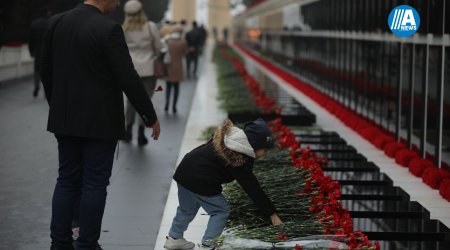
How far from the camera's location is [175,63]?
17891mm

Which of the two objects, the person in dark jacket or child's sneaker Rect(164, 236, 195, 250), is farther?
child's sneaker Rect(164, 236, 195, 250)

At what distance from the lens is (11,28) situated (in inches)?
1188

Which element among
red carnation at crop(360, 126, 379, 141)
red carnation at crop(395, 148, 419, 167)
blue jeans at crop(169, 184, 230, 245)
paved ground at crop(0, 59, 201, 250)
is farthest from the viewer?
red carnation at crop(360, 126, 379, 141)

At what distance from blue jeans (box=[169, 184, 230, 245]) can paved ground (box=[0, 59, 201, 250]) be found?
370mm

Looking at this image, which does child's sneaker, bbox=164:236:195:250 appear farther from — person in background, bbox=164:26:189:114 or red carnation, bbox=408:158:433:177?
person in background, bbox=164:26:189:114

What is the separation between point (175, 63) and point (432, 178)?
9126 mm

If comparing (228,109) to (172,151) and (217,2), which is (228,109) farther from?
(217,2)

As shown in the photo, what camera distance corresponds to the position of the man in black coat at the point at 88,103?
596 centimetres

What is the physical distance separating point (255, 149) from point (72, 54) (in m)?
1.16

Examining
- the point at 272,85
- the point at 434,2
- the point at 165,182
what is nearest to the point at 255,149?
the point at 165,182

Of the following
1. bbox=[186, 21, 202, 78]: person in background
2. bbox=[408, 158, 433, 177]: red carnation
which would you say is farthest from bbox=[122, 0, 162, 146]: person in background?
bbox=[186, 21, 202, 78]: person in background

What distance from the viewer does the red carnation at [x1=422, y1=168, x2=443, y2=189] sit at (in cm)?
920

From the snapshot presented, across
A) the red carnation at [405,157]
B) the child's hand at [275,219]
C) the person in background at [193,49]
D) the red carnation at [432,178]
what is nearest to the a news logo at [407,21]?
the red carnation at [405,157]

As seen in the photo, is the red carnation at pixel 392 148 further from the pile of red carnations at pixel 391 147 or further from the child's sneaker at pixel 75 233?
the child's sneaker at pixel 75 233
